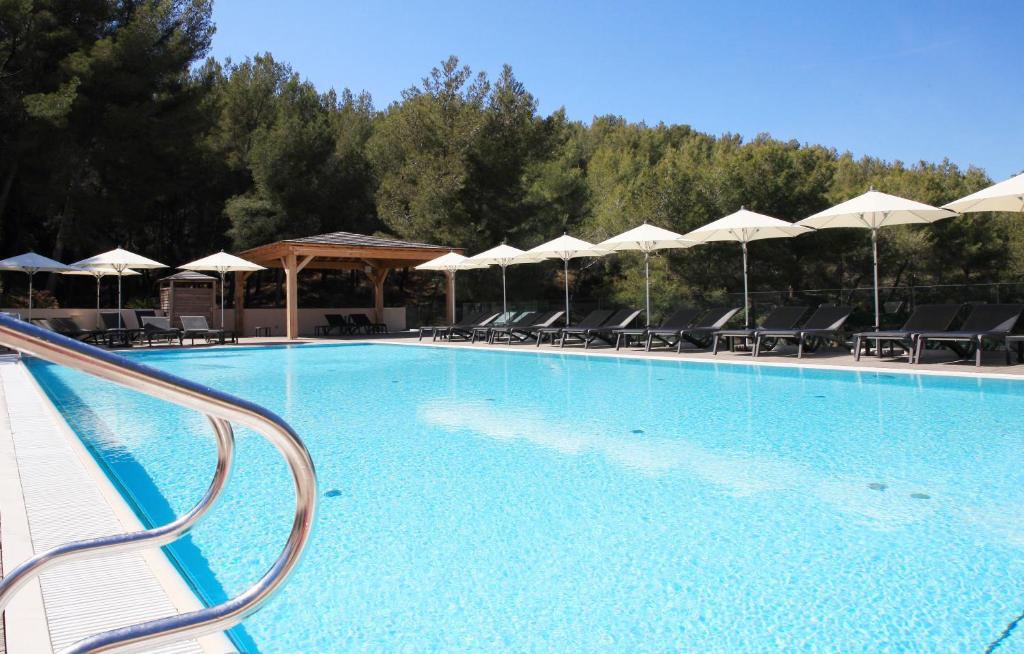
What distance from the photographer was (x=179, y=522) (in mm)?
1316

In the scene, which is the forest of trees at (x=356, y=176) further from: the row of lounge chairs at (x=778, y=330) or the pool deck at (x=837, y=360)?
the pool deck at (x=837, y=360)

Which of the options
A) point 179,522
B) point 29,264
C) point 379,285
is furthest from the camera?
point 379,285

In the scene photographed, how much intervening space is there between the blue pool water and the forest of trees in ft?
40.4

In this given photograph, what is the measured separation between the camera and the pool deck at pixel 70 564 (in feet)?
6.99

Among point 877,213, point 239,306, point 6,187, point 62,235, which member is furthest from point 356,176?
point 877,213

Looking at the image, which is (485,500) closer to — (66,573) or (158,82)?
(66,573)

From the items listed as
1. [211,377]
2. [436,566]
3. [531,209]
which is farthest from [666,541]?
[531,209]

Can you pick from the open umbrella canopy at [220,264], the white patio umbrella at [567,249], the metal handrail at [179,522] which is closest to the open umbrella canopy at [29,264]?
the open umbrella canopy at [220,264]

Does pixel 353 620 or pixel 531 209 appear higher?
pixel 531 209

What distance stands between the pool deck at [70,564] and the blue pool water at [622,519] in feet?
1.21

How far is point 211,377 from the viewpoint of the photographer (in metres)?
10.9

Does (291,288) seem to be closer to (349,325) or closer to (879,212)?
(349,325)

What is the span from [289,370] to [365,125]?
758 inches

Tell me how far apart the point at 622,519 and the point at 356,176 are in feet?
81.3
